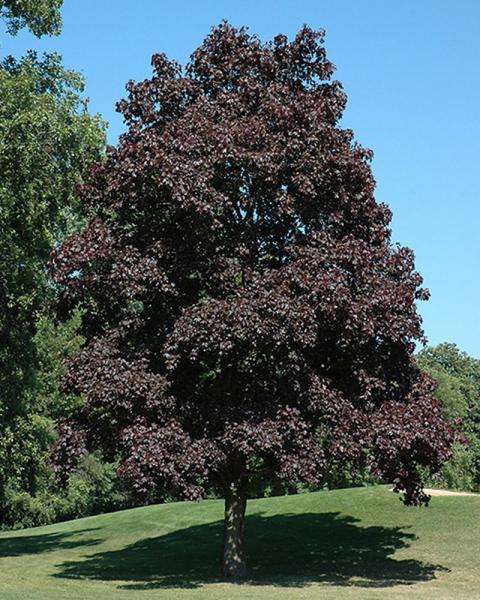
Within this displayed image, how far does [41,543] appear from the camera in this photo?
30.2m

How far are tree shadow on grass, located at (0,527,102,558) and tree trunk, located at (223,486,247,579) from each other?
9.65m

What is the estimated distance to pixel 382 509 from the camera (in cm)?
2748

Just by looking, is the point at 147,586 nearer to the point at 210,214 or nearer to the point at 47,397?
the point at 210,214

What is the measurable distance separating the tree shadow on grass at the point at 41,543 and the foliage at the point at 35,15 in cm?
1635

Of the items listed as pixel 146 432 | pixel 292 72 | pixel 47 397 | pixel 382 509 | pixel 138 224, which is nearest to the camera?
pixel 146 432

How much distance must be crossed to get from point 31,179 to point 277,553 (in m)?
13.0

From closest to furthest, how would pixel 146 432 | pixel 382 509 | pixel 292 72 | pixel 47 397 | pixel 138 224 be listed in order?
pixel 146 432 < pixel 138 224 < pixel 292 72 < pixel 382 509 < pixel 47 397

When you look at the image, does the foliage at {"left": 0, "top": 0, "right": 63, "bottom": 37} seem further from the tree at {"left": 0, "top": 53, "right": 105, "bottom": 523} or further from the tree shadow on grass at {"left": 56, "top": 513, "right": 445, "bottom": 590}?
the tree shadow on grass at {"left": 56, "top": 513, "right": 445, "bottom": 590}

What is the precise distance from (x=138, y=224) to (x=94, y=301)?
233 cm

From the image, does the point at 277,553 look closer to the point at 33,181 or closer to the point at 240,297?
the point at 240,297

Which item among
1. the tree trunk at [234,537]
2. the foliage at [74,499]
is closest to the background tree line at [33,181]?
the tree trunk at [234,537]

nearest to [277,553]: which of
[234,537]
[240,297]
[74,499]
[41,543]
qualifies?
[234,537]

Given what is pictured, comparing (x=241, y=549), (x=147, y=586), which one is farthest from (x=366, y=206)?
(x=147, y=586)

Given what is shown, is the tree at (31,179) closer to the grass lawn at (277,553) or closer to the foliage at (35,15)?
the foliage at (35,15)
